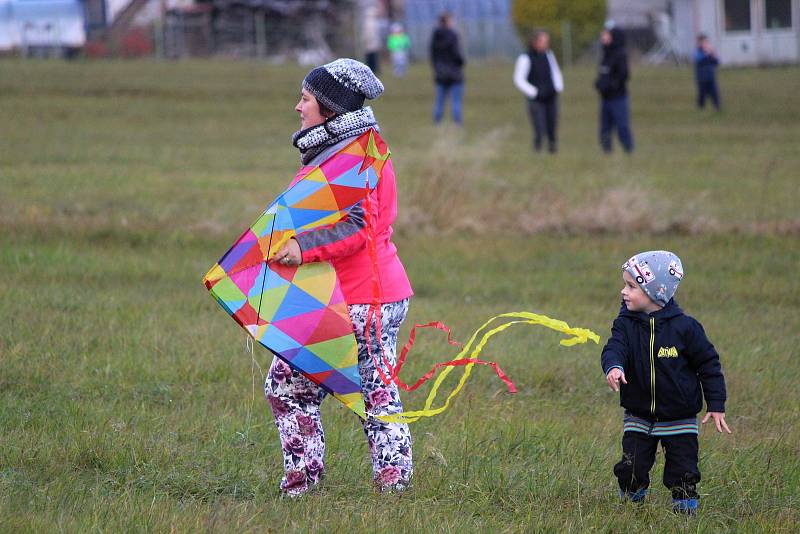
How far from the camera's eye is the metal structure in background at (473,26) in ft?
187

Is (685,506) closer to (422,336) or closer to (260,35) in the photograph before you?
(422,336)

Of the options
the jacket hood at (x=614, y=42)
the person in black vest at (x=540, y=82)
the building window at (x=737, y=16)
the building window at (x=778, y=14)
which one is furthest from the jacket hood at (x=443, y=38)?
the building window at (x=737, y=16)

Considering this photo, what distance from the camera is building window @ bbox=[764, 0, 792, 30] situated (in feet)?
149

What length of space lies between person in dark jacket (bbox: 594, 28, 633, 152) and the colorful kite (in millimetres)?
15447

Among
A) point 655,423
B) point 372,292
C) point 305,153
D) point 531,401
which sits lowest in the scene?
point 531,401

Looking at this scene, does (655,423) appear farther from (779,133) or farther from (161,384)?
(779,133)

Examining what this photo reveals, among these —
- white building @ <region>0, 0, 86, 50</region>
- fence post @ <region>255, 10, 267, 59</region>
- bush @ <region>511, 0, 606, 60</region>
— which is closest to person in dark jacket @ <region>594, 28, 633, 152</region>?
white building @ <region>0, 0, 86, 50</region>

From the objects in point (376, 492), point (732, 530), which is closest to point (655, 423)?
point (732, 530)

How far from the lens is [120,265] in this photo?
11070 millimetres

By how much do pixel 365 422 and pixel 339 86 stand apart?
1.42 meters

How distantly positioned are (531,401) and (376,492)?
92.0 inches

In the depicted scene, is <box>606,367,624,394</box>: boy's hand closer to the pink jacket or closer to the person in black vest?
the pink jacket

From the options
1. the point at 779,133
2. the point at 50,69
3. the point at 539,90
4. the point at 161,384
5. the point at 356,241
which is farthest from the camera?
the point at 50,69

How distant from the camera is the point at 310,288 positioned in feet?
15.9
